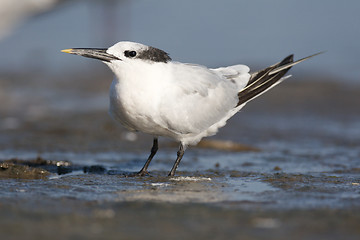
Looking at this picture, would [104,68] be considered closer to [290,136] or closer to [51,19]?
[51,19]

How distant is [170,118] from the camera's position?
15.6ft

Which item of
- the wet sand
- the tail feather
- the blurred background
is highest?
the blurred background

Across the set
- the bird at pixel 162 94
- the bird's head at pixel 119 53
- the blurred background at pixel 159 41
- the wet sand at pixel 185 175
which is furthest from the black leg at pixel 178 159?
the blurred background at pixel 159 41

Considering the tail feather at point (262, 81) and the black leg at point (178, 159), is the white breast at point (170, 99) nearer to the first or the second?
the black leg at point (178, 159)

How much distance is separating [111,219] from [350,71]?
1020 centimetres

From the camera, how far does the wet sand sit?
3.20 m

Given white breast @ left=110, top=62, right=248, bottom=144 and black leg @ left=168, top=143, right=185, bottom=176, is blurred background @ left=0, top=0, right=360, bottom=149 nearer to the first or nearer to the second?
black leg @ left=168, top=143, right=185, bottom=176

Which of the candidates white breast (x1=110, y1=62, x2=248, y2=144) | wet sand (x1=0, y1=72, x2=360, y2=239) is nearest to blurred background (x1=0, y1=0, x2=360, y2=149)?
wet sand (x1=0, y1=72, x2=360, y2=239)

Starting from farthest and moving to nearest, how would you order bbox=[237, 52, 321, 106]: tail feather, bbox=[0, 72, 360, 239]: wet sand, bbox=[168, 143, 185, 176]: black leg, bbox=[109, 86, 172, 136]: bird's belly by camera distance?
bbox=[237, 52, 321, 106]: tail feather, bbox=[168, 143, 185, 176]: black leg, bbox=[109, 86, 172, 136]: bird's belly, bbox=[0, 72, 360, 239]: wet sand

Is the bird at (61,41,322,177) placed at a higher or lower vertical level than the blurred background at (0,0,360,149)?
lower

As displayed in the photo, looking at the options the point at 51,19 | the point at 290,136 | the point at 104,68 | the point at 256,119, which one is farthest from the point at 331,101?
the point at 51,19

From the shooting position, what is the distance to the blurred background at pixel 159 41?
1041 centimetres

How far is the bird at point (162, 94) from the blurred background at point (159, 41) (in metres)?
3.09

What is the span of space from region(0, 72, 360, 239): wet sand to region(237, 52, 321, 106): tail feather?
0.66 m
